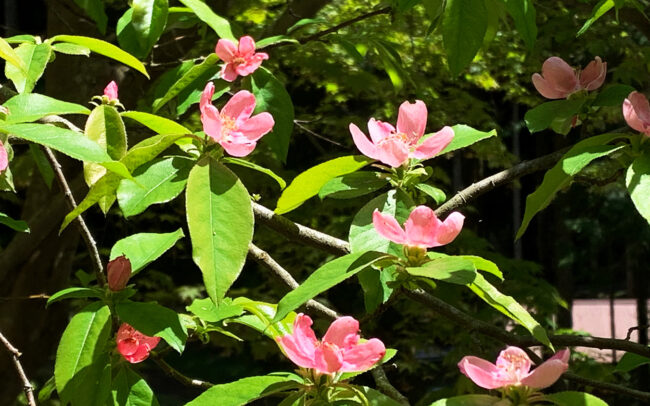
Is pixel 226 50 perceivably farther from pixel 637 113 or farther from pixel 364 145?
pixel 637 113

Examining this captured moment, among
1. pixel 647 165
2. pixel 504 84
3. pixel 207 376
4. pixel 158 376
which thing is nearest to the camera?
pixel 647 165

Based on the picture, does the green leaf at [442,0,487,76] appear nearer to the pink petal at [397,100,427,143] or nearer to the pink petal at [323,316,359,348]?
the pink petal at [397,100,427,143]

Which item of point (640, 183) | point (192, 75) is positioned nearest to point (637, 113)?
point (640, 183)

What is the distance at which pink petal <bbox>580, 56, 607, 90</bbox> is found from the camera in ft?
3.63

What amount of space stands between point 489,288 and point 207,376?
6.80 metres

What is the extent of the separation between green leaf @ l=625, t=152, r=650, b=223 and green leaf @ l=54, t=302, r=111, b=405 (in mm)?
543

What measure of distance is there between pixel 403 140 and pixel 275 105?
481 mm

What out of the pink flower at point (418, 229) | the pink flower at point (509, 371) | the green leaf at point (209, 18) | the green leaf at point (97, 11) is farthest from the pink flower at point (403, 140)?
the green leaf at point (97, 11)

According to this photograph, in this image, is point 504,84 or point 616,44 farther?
point 504,84

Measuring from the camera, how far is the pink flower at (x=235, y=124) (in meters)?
0.85

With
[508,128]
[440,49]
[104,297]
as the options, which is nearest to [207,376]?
[508,128]

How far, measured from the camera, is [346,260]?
2.42 feet

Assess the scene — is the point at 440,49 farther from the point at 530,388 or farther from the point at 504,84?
the point at 530,388

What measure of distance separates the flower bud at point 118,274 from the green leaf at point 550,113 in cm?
50
